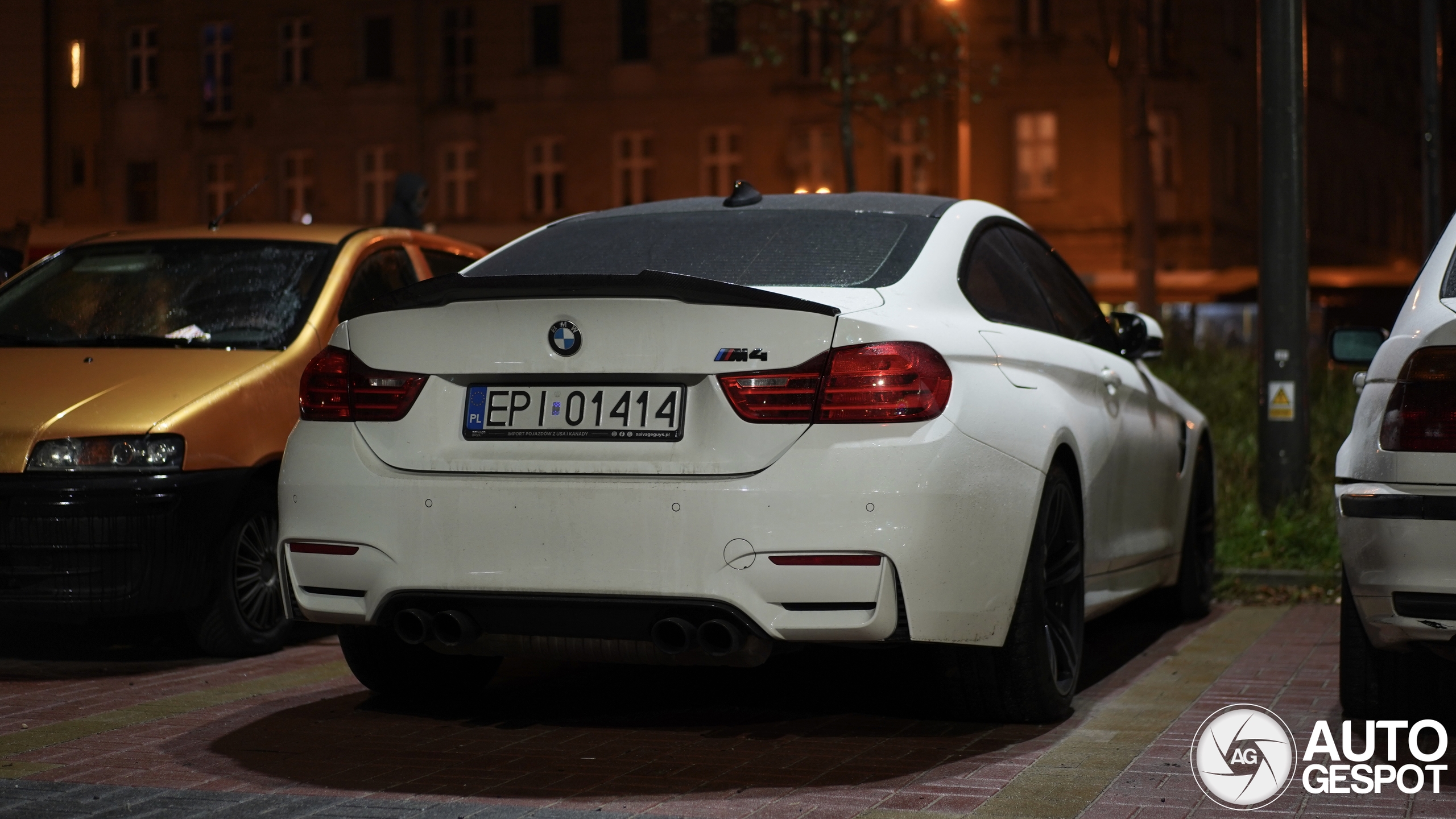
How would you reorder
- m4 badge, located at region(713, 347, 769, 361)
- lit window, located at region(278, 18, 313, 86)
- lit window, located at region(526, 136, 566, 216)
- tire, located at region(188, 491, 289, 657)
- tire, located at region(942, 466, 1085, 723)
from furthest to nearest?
lit window, located at region(278, 18, 313, 86) → lit window, located at region(526, 136, 566, 216) → tire, located at region(188, 491, 289, 657) → tire, located at region(942, 466, 1085, 723) → m4 badge, located at region(713, 347, 769, 361)

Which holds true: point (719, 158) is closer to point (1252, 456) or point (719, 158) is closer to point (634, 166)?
point (634, 166)

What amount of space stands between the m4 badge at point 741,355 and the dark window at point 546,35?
42.3 meters

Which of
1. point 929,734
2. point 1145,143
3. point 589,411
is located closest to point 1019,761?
point 929,734

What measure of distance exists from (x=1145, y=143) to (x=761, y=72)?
14.8 metres

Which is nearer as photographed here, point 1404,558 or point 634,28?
point 1404,558

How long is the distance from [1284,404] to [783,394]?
5.73m

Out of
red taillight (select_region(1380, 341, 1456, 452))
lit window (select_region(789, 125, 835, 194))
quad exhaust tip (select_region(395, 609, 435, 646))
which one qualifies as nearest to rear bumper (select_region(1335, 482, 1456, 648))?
red taillight (select_region(1380, 341, 1456, 452))

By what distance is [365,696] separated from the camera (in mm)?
5945

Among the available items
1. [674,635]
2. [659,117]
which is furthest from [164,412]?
[659,117]

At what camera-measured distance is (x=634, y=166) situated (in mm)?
45375

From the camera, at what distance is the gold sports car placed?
6387 millimetres

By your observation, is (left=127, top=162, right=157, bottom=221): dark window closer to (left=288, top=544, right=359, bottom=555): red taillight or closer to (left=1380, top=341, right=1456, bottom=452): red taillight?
(left=288, top=544, right=359, bottom=555): red taillight

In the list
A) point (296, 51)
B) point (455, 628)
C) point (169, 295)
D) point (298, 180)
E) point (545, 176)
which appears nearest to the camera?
point (455, 628)

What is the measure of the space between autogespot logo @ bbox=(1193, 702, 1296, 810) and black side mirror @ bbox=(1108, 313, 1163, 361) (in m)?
1.59
